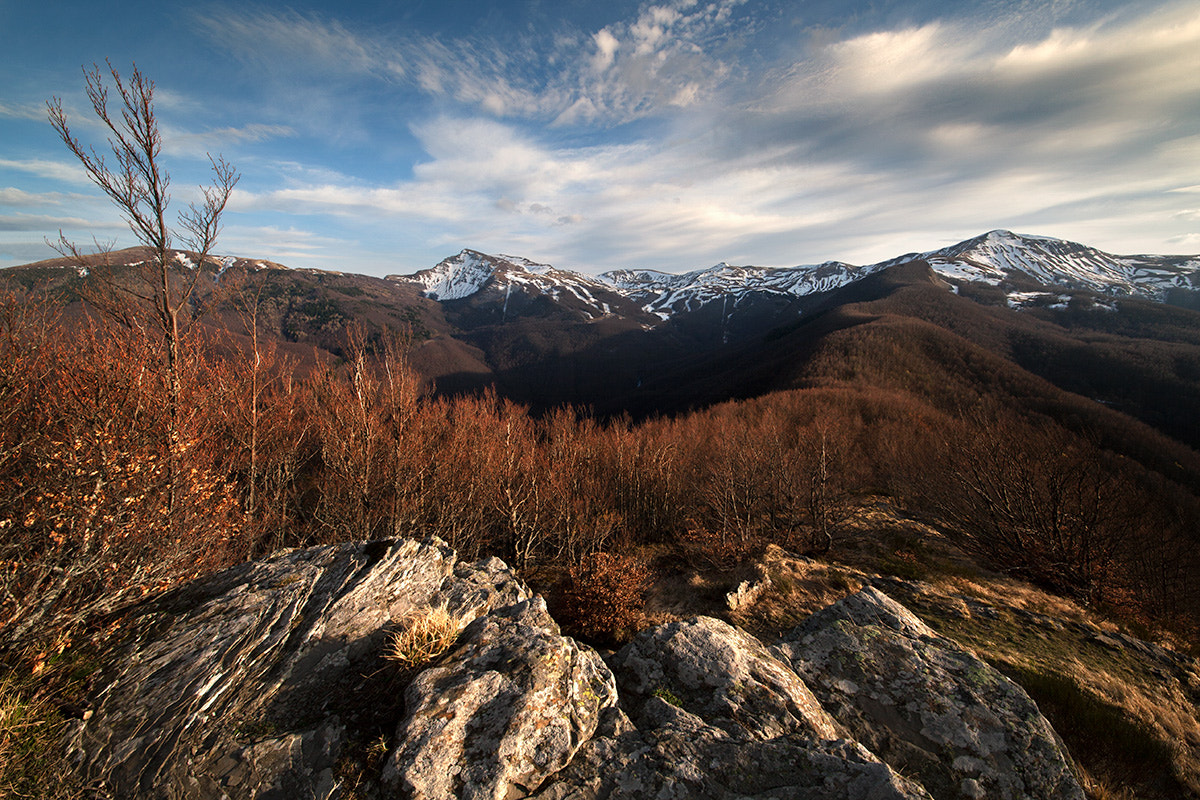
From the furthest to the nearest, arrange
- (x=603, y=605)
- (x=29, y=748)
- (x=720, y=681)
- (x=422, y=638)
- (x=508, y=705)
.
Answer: (x=603, y=605), (x=720, y=681), (x=422, y=638), (x=508, y=705), (x=29, y=748)

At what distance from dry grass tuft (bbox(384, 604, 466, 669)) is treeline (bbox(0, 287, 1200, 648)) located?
412cm

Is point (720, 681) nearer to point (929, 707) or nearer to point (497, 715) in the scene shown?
point (929, 707)

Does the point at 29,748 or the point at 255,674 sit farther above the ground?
the point at 29,748

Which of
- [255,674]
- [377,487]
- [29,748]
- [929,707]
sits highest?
[29,748]

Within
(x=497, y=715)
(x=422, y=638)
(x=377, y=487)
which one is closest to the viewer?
(x=497, y=715)

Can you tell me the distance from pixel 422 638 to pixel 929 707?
779 cm

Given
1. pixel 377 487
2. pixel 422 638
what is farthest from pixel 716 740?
pixel 377 487

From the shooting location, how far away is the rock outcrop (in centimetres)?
451

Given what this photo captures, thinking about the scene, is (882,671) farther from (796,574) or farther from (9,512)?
(9,512)

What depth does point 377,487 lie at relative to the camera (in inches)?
688

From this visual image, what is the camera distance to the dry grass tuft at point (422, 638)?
19.1 ft

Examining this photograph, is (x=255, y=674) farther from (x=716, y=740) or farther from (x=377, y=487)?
(x=377, y=487)

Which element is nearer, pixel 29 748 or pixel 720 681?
pixel 29 748

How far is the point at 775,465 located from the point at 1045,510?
10342mm
